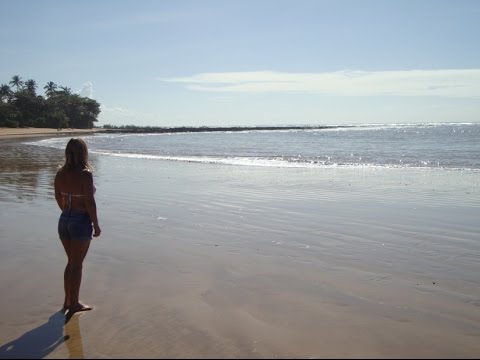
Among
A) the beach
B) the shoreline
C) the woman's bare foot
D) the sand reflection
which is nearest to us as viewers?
the sand reflection

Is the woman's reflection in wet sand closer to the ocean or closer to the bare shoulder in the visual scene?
the bare shoulder

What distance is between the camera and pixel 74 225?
4.74 meters

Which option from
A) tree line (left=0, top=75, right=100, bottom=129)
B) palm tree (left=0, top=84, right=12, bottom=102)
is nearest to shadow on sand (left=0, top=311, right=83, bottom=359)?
tree line (left=0, top=75, right=100, bottom=129)

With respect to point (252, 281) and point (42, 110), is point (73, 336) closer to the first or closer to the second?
point (252, 281)

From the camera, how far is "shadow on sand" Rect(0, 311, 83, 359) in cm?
389

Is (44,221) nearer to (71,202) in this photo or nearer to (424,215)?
(71,202)

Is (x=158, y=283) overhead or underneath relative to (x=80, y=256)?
underneath

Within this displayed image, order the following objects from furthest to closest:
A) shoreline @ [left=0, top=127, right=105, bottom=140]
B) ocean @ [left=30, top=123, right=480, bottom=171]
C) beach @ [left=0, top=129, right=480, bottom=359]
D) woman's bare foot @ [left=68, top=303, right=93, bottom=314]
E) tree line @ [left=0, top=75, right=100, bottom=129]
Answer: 1. tree line @ [left=0, top=75, right=100, bottom=129]
2. shoreline @ [left=0, top=127, right=105, bottom=140]
3. ocean @ [left=30, top=123, right=480, bottom=171]
4. woman's bare foot @ [left=68, top=303, right=93, bottom=314]
5. beach @ [left=0, top=129, right=480, bottom=359]

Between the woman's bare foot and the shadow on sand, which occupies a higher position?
the woman's bare foot

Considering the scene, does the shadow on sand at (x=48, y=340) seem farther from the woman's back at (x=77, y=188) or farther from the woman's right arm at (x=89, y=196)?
the woman's back at (x=77, y=188)

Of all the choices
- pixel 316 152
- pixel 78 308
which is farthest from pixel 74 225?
pixel 316 152

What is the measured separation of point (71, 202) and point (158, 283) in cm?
148

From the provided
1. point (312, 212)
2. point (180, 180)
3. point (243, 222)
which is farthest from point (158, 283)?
point (180, 180)

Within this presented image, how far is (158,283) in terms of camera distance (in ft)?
18.1
